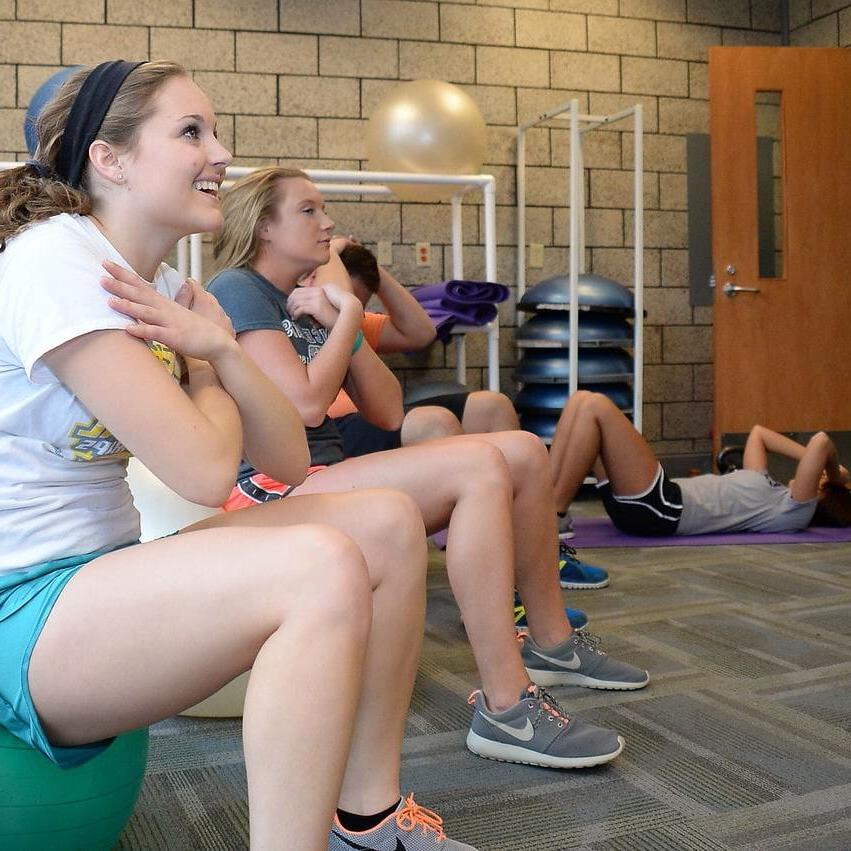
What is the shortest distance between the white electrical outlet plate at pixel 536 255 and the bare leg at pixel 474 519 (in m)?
3.36

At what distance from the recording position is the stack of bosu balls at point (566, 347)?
439 centimetres

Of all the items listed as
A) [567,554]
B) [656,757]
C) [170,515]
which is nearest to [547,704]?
[656,757]

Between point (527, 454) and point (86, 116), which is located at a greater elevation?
point (86, 116)

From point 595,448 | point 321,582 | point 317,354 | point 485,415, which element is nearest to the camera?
point 321,582

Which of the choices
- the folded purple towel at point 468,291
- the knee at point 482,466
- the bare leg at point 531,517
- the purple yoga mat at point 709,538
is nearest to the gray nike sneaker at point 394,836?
the knee at point 482,466

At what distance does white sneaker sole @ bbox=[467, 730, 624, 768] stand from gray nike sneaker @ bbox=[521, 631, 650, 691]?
30cm

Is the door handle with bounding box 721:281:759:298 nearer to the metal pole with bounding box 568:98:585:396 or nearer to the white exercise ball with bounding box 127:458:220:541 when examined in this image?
the metal pole with bounding box 568:98:585:396

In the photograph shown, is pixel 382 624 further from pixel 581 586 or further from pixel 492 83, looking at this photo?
pixel 492 83

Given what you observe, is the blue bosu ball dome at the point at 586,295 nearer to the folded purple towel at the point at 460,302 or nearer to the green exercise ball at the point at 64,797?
the folded purple towel at the point at 460,302

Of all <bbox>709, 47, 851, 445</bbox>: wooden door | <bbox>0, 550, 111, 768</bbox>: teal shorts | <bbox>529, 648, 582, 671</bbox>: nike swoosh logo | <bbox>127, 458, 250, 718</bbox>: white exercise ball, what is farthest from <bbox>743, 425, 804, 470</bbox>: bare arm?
<bbox>0, 550, 111, 768</bbox>: teal shorts

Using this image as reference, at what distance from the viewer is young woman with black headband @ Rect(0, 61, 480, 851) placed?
94cm

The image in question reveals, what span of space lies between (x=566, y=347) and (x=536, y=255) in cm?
66

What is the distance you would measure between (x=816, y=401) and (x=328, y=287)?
347cm

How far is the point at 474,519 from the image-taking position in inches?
63.6
